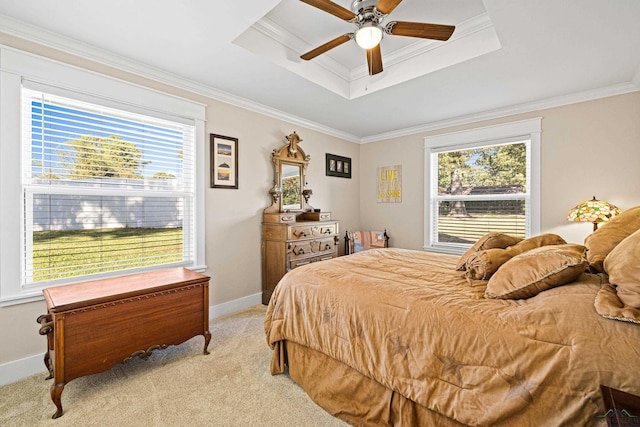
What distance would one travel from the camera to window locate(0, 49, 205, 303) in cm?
200

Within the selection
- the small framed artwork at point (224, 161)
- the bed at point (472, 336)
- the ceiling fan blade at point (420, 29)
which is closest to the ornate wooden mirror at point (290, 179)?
the small framed artwork at point (224, 161)

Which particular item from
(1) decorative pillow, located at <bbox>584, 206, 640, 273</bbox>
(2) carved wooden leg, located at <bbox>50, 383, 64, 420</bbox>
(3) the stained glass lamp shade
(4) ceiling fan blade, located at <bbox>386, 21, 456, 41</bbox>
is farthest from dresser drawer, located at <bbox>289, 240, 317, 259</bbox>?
(3) the stained glass lamp shade

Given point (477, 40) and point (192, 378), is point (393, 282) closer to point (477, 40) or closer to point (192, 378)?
point (192, 378)

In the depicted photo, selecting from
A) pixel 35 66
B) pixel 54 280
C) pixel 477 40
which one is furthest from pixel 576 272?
Answer: pixel 35 66

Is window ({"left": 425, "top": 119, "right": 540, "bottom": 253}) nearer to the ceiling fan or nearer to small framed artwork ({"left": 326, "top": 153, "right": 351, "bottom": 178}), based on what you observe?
small framed artwork ({"left": 326, "top": 153, "right": 351, "bottom": 178})

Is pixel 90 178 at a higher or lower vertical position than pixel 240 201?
higher

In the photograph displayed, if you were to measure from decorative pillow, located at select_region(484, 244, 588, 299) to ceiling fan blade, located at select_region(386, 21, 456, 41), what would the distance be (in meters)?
1.49

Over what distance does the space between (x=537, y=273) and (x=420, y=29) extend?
1.65 m

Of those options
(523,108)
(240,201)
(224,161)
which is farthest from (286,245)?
(523,108)

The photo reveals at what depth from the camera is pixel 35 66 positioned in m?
2.05

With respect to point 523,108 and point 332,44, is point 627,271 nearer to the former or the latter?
point 332,44

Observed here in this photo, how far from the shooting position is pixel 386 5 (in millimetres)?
1700

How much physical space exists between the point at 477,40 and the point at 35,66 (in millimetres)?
3460

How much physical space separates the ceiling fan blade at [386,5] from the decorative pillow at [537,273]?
1.61m
